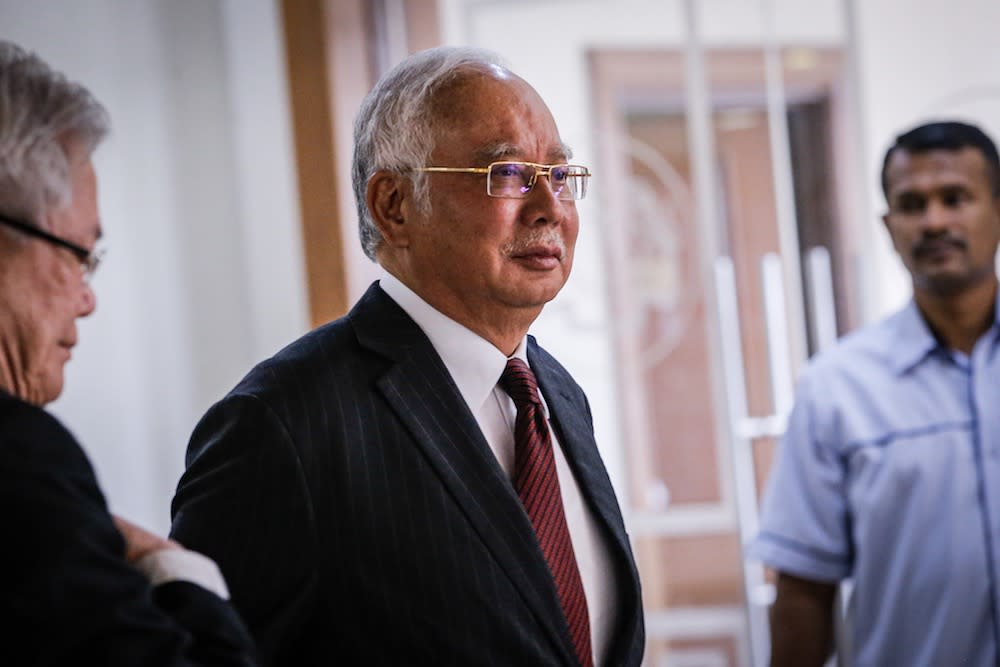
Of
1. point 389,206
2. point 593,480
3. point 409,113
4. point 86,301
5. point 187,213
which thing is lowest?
point 593,480

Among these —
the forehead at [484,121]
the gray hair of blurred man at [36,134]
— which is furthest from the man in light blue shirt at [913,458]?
the gray hair of blurred man at [36,134]

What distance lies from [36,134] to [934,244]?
5.78ft

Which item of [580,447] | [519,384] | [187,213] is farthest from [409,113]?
[187,213]

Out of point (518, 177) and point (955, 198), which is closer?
point (518, 177)

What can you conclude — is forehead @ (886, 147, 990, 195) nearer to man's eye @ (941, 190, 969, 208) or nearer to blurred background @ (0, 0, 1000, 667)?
man's eye @ (941, 190, 969, 208)

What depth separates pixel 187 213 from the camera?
130 inches

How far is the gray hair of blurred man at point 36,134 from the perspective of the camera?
0.91 m

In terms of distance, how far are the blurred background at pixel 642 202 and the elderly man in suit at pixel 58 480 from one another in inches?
84.7

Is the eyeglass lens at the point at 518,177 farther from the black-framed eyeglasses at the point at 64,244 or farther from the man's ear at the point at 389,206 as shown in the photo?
the black-framed eyeglasses at the point at 64,244

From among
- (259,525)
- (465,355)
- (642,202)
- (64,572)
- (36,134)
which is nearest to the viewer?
(64,572)

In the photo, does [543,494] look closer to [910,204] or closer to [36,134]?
[36,134]

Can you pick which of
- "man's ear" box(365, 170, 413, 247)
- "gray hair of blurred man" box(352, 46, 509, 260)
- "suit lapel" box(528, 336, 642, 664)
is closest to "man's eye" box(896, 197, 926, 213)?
"suit lapel" box(528, 336, 642, 664)

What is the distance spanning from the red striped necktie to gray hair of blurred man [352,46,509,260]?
25cm

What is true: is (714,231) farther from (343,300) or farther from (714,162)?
(343,300)
